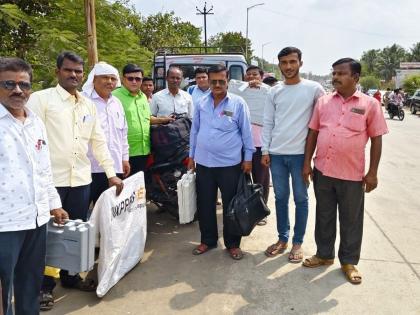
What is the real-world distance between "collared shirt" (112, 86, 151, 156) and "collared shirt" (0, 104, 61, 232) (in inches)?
68.1

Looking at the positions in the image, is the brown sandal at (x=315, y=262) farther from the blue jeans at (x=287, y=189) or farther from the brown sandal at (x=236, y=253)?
the brown sandal at (x=236, y=253)

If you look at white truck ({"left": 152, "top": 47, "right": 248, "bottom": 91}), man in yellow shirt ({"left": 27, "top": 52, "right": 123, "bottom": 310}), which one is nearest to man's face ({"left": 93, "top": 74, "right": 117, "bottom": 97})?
man in yellow shirt ({"left": 27, "top": 52, "right": 123, "bottom": 310})

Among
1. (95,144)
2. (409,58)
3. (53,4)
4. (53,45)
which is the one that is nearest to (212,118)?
(95,144)

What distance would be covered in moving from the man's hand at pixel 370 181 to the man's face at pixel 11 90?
260cm

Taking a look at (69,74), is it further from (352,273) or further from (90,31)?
(352,273)

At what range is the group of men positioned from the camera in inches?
80.7

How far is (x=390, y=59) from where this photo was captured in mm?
75625

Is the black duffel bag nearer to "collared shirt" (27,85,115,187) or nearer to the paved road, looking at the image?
the paved road

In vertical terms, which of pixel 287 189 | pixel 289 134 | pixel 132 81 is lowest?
pixel 287 189

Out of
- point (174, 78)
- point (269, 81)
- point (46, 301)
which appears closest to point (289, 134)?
point (174, 78)

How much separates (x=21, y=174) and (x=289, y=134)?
231 centimetres

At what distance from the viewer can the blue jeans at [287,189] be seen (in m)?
3.58

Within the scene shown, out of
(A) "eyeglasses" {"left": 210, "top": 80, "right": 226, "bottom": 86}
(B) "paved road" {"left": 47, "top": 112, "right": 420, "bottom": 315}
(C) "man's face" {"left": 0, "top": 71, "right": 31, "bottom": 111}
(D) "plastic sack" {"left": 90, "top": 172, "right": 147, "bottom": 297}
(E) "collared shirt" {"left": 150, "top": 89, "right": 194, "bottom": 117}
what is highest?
(A) "eyeglasses" {"left": 210, "top": 80, "right": 226, "bottom": 86}

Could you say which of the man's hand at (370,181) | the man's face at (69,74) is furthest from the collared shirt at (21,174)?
the man's hand at (370,181)
